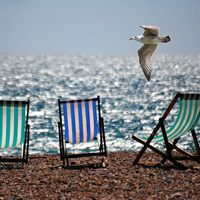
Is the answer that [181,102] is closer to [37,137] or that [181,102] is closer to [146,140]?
[146,140]

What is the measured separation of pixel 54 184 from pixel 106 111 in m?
17.2

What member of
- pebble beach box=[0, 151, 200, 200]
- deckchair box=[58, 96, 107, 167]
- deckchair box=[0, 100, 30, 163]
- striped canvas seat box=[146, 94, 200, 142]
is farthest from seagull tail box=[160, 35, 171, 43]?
deckchair box=[0, 100, 30, 163]

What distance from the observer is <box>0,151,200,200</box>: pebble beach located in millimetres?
3297

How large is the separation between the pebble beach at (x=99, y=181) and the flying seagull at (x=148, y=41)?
164 cm

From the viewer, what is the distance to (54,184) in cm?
358

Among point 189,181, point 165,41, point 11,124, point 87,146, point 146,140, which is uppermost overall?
point 165,41

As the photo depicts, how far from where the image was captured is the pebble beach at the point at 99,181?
3.30 metres

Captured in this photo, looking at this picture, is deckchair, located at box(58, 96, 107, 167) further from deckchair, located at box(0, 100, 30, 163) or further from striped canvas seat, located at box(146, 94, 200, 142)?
striped canvas seat, located at box(146, 94, 200, 142)

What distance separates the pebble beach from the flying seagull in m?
1.64

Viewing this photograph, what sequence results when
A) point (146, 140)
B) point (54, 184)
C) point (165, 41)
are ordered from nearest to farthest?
point (54, 184)
point (146, 140)
point (165, 41)

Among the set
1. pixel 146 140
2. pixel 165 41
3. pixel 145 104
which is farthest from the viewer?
pixel 145 104

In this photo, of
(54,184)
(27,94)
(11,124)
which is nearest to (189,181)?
(54,184)

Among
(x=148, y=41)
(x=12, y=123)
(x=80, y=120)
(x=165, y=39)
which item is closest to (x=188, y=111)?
(x=80, y=120)

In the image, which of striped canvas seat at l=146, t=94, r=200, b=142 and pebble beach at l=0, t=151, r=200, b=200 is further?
striped canvas seat at l=146, t=94, r=200, b=142
